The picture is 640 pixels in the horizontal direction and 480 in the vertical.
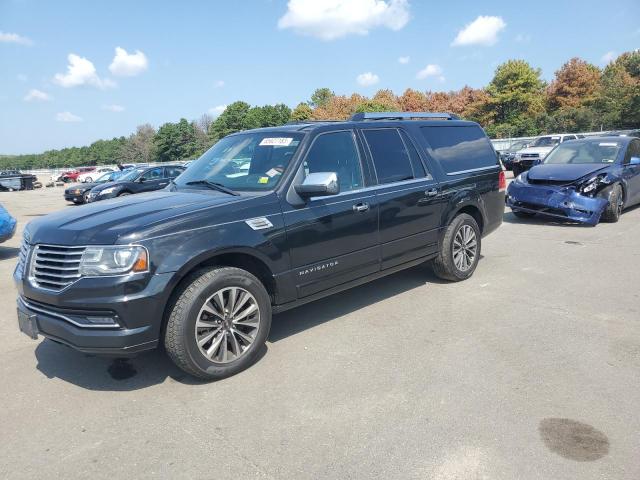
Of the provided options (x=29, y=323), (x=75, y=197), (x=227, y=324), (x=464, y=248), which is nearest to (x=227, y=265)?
(x=227, y=324)

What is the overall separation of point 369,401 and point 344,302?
2153 millimetres

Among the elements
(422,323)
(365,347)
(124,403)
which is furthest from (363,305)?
(124,403)

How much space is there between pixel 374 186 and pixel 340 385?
2.02 metres

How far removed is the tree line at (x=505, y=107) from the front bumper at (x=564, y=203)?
5.08 meters

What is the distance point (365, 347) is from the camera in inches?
165

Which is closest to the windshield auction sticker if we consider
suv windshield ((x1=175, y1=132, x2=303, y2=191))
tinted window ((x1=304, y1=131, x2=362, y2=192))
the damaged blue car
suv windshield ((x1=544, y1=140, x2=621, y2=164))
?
suv windshield ((x1=175, y1=132, x2=303, y2=191))

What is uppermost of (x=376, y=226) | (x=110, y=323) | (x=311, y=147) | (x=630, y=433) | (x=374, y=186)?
(x=311, y=147)

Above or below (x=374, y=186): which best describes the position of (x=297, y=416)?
below

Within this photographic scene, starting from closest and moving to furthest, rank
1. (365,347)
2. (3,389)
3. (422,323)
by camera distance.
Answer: (3,389) < (365,347) < (422,323)

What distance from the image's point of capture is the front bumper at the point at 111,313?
127 inches

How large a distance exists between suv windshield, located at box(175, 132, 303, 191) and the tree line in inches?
317

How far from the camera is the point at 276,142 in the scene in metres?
4.58

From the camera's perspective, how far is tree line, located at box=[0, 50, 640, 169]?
45469 millimetres

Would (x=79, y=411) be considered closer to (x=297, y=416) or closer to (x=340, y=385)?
(x=297, y=416)
